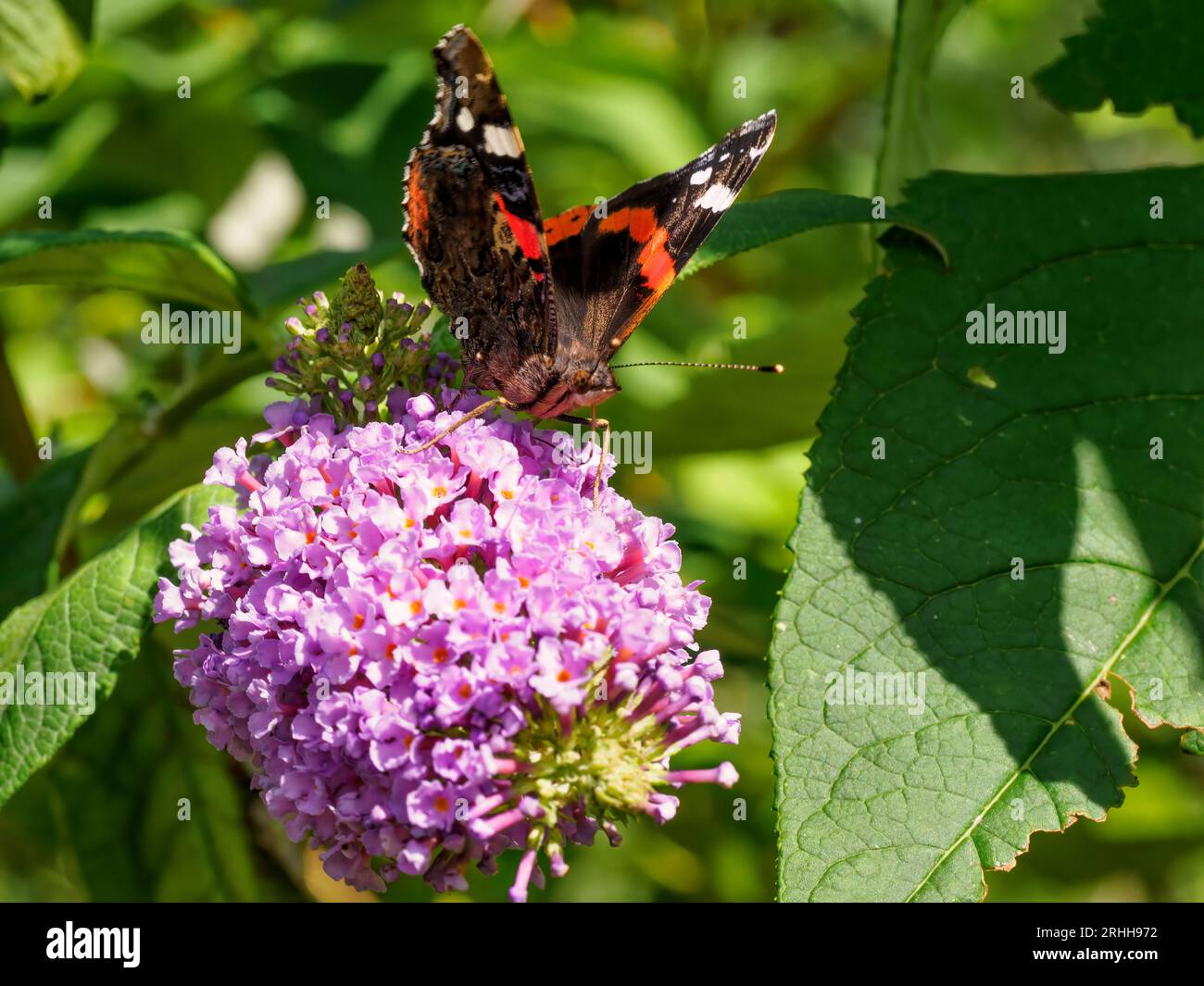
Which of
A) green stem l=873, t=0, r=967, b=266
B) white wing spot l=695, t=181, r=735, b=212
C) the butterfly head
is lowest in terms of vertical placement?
the butterfly head

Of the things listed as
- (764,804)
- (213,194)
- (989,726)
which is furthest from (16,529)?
(764,804)

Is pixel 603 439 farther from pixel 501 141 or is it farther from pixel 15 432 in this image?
pixel 15 432

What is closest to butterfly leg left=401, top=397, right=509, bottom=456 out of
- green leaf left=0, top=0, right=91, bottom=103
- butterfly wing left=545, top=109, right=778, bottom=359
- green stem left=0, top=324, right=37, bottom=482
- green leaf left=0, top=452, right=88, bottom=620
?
butterfly wing left=545, top=109, right=778, bottom=359

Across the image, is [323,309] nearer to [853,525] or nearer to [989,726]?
[853,525]

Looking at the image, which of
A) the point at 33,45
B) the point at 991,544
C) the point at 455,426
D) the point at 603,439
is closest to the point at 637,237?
the point at 603,439

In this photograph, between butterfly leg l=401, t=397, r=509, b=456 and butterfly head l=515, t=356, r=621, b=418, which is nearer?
butterfly leg l=401, t=397, r=509, b=456

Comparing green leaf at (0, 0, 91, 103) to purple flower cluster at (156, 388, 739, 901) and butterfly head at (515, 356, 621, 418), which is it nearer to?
purple flower cluster at (156, 388, 739, 901)

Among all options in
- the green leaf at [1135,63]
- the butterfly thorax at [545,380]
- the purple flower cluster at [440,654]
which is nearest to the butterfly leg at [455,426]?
the purple flower cluster at [440,654]
